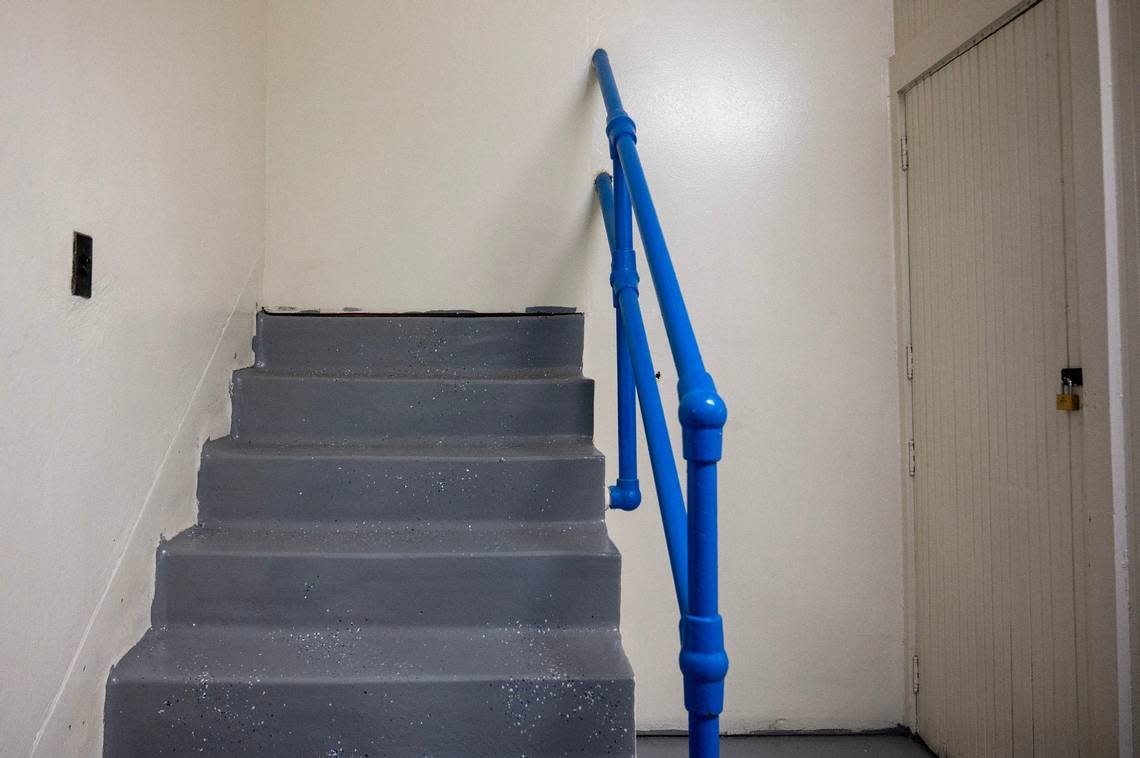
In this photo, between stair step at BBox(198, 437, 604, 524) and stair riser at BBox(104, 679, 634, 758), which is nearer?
stair riser at BBox(104, 679, 634, 758)

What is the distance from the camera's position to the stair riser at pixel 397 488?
1465 millimetres

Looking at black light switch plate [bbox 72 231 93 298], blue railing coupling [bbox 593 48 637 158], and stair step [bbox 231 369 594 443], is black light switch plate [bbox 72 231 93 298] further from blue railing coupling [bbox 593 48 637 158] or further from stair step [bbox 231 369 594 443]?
blue railing coupling [bbox 593 48 637 158]

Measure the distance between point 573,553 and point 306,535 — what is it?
585 millimetres

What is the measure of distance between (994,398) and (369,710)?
1.72 m

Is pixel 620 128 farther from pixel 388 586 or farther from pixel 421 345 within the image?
pixel 388 586

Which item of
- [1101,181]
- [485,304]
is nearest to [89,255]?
[485,304]

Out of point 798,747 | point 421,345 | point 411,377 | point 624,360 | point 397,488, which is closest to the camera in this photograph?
point 397,488

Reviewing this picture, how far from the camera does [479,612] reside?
1305 millimetres

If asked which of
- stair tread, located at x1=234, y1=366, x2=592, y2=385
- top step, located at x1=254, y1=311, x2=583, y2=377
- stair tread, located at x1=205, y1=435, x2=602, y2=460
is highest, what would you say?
top step, located at x1=254, y1=311, x2=583, y2=377

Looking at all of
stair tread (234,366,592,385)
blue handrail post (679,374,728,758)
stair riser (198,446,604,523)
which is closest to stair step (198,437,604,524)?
stair riser (198,446,604,523)

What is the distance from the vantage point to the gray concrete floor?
2.02 metres

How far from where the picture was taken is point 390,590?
130cm

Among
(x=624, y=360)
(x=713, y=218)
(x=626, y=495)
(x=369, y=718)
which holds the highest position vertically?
(x=713, y=218)

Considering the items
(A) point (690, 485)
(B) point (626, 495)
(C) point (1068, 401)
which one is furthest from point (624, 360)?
(C) point (1068, 401)
